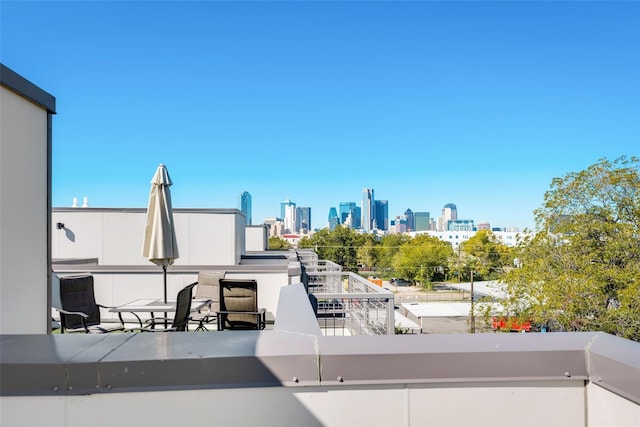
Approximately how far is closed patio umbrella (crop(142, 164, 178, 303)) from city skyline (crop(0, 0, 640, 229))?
1.93ft

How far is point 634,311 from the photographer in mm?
12984

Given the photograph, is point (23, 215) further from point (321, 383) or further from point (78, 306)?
point (78, 306)

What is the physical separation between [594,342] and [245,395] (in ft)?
4.74

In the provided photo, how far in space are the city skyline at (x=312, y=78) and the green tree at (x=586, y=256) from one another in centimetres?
→ 103

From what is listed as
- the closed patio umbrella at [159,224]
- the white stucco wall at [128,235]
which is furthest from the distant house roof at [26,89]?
the white stucco wall at [128,235]

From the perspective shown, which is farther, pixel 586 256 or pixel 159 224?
pixel 586 256

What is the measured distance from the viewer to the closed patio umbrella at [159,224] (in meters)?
6.19

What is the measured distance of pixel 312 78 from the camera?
2612cm

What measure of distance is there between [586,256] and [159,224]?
1587cm

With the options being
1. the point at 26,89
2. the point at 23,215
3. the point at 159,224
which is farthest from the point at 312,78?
the point at 23,215

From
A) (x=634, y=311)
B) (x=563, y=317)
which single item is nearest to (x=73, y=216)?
(x=563, y=317)

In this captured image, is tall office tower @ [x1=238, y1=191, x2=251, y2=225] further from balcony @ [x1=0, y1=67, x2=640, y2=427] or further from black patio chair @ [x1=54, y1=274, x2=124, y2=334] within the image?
balcony @ [x1=0, y1=67, x2=640, y2=427]

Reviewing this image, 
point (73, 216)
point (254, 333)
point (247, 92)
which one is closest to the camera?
point (254, 333)

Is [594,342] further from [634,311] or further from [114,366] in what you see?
[634,311]
